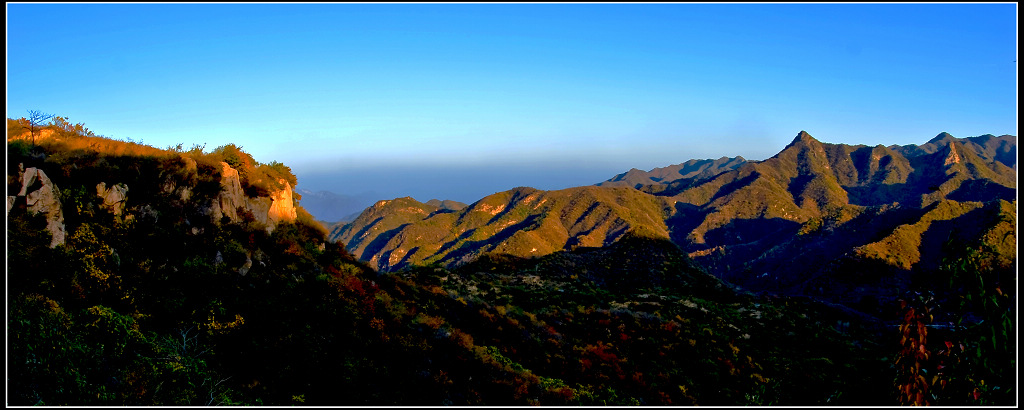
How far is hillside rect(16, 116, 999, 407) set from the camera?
28.7ft

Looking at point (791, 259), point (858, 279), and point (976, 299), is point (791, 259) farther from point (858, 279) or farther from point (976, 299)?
point (976, 299)

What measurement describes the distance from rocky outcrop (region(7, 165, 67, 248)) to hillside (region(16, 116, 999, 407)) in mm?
51

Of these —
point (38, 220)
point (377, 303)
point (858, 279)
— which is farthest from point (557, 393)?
point (858, 279)

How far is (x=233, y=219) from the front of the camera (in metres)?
19.4

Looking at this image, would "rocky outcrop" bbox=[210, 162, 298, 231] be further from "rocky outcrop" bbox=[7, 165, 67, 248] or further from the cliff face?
"rocky outcrop" bbox=[7, 165, 67, 248]

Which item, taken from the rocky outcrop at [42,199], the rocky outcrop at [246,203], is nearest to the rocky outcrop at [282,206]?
the rocky outcrop at [246,203]

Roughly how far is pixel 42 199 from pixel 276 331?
26.8 feet

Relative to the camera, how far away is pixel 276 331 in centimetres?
1476

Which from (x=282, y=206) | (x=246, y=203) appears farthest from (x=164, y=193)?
(x=282, y=206)

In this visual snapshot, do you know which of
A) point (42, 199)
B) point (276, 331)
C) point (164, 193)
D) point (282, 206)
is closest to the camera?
point (42, 199)

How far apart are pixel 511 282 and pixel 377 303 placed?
23.4 metres

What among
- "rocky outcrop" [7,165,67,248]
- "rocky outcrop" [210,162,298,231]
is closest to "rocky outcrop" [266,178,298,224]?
"rocky outcrop" [210,162,298,231]

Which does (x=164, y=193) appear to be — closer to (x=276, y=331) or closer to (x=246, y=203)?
(x=246, y=203)

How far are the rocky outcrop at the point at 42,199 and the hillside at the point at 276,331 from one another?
51mm
